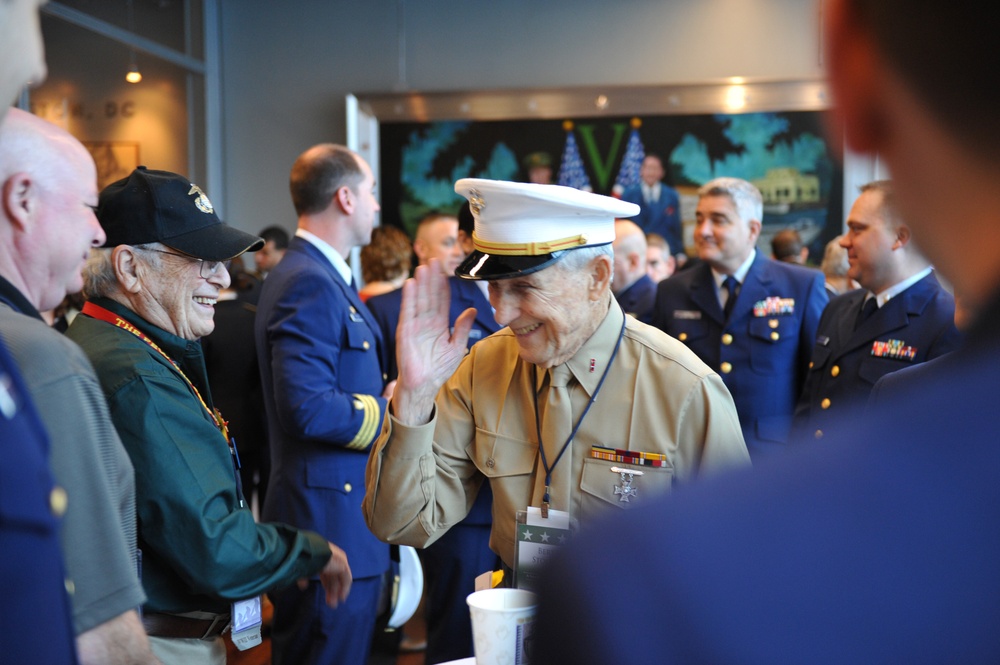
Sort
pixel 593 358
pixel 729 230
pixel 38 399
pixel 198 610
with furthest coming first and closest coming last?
pixel 729 230, pixel 593 358, pixel 198 610, pixel 38 399

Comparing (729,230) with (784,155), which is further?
(784,155)

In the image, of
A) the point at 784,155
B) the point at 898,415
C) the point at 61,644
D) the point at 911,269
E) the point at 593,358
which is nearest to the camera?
the point at 898,415

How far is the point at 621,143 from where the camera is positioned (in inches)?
318

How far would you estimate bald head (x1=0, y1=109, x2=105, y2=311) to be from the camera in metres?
1.37

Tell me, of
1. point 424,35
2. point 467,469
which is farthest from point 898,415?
point 424,35

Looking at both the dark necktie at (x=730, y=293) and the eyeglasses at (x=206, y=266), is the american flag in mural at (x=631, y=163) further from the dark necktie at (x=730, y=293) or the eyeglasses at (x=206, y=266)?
the eyeglasses at (x=206, y=266)

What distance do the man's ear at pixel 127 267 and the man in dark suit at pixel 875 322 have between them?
2290 mm

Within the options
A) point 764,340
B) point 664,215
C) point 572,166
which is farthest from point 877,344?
point 572,166

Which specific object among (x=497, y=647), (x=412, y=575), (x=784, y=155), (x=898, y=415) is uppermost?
(x=784, y=155)

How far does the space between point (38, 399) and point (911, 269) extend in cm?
309

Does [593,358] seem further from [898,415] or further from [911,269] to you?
[911,269]

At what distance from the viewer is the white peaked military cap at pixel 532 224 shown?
1960 mm

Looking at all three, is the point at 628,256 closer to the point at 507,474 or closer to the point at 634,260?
the point at 634,260

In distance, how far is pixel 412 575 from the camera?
3416mm
